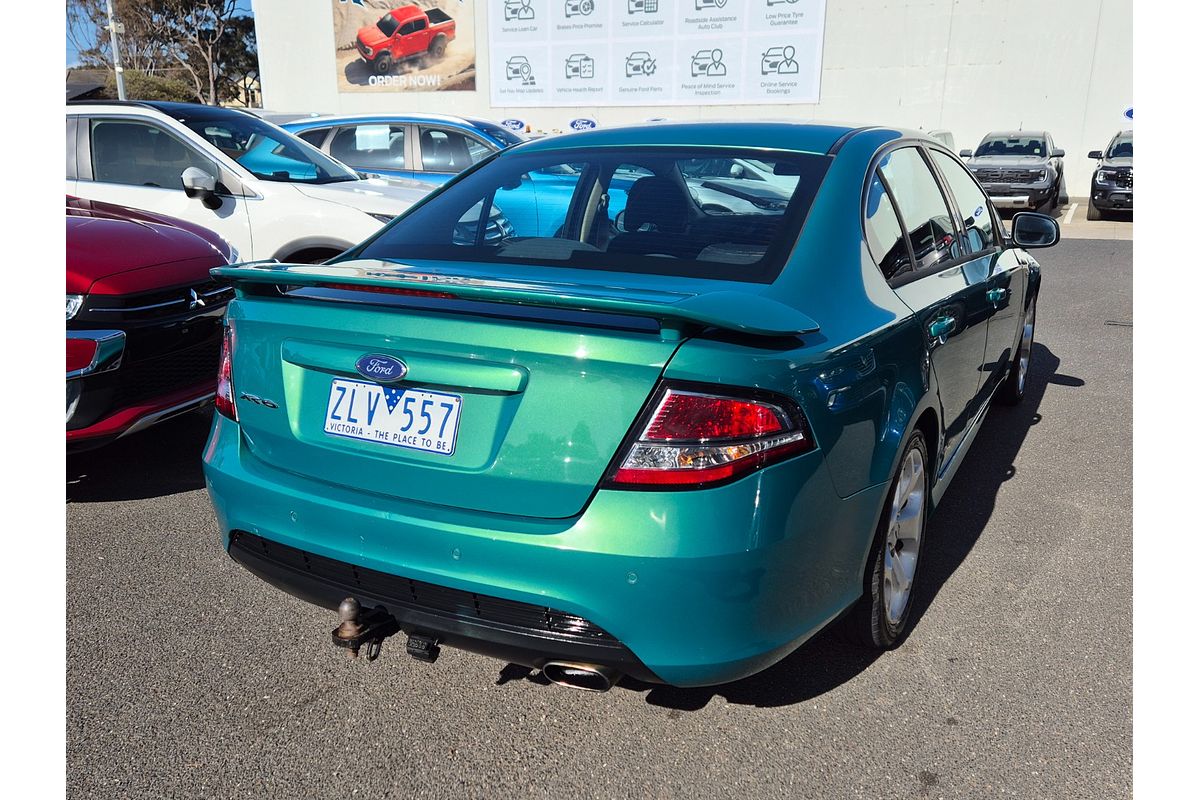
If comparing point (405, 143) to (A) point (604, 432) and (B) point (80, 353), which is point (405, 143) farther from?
(A) point (604, 432)

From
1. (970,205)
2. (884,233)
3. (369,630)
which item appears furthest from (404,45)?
(369,630)

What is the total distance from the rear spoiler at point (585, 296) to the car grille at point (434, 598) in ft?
2.18

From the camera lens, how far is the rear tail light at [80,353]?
356 cm

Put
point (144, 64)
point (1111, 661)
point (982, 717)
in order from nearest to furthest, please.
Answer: point (982, 717), point (1111, 661), point (144, 64)

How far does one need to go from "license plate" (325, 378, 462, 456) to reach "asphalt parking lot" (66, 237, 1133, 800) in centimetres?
A: 87

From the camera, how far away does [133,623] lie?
2.92 meters

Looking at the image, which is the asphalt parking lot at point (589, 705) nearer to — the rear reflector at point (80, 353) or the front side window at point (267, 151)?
the rear reflector at point (80, 353)

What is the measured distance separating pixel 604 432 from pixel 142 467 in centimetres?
334

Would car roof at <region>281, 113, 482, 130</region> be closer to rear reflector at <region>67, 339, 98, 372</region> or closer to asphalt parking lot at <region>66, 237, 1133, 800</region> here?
rear reflector at <region>67, 339, 98, 372</region>

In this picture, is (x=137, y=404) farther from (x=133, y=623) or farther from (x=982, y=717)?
(x=982, y=717)

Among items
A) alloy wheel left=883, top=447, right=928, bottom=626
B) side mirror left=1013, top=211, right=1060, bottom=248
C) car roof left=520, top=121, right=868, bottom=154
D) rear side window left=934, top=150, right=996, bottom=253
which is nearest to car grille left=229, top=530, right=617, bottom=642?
alloy wheel left=883, top=447, right=928, bottom=626

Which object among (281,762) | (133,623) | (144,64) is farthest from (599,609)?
(144,64)

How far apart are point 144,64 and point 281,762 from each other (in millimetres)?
52788
